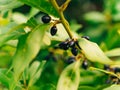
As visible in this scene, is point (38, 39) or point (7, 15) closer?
point (38, 39)

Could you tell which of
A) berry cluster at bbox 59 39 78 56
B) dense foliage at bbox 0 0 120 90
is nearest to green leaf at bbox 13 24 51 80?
dense foliage at bbox 0 0 120 90

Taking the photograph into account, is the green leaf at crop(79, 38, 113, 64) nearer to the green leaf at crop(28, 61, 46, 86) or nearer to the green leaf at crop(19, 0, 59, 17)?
the green leaf at crop(19, 0, 59, 17)

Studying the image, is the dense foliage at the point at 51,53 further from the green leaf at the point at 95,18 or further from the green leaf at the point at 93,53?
the green leaf at the point at 95,18

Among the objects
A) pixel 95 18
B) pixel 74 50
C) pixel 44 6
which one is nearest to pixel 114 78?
pixel 74 50

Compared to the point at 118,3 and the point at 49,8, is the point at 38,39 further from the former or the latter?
the point at 118,3

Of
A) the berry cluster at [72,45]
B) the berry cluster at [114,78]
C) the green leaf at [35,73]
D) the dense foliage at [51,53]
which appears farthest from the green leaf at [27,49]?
the berry cluster at [114,78]

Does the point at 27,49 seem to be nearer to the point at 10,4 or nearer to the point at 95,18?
the point at 10,4

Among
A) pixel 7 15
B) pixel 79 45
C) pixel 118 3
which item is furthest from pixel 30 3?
pixel 118 3

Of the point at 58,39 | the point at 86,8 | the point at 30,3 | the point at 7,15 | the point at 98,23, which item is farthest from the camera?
the point at 86,8
